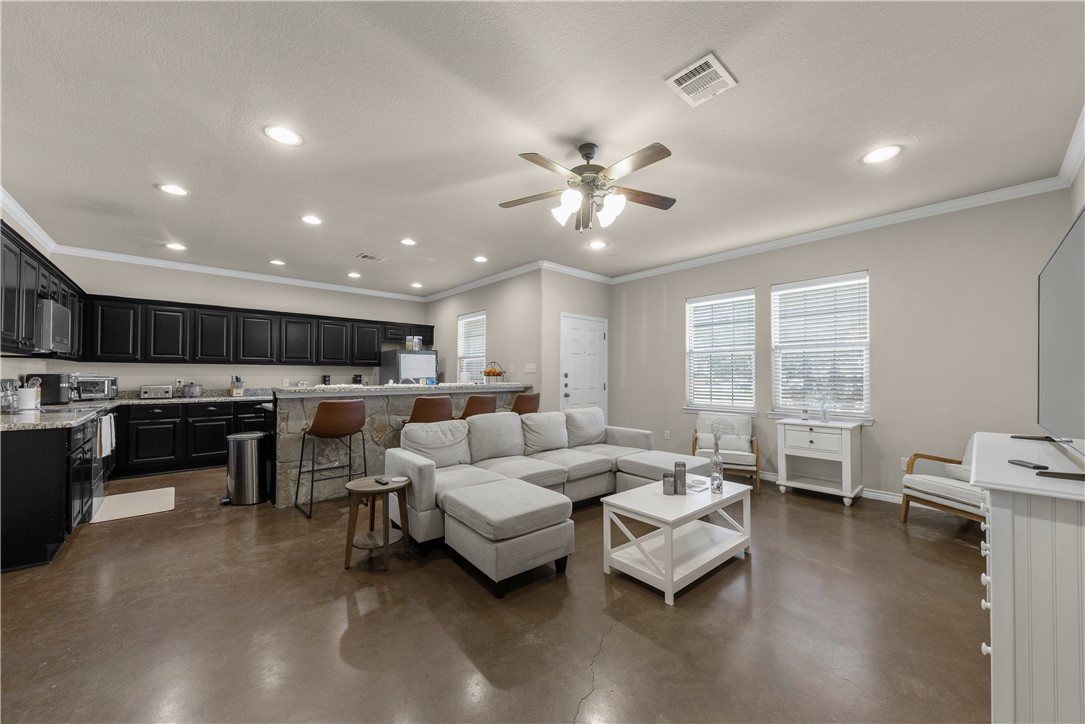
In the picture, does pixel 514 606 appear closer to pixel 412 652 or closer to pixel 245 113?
pixel 412 652

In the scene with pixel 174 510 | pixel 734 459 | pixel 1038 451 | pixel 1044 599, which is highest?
pixel 1038 451

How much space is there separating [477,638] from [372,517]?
1.47m

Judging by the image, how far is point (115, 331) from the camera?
17.5 feet

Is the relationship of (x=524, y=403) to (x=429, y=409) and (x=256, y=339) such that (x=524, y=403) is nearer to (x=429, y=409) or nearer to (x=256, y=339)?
(x=429, y=409)

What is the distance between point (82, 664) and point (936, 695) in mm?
3614

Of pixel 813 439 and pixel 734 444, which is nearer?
pixel 813 439

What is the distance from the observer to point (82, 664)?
6.13 ft

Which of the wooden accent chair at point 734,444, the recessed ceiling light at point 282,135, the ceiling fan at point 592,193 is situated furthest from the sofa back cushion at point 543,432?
the recessed ceiling light at point 282,135

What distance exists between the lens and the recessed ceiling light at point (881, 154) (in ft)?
9.35

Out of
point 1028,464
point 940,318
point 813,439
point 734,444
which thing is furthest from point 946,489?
point 1028,464

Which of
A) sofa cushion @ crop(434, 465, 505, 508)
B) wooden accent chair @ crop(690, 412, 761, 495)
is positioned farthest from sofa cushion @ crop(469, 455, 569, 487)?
wooden accent chair @ crop(690, 412, 761, 495)

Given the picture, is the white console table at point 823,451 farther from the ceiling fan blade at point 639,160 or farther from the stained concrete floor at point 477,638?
the ceiling fan blade at point 639,160

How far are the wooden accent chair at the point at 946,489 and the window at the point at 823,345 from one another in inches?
29.2

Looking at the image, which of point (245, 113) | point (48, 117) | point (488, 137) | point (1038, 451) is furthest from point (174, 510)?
point (1038, 451)
